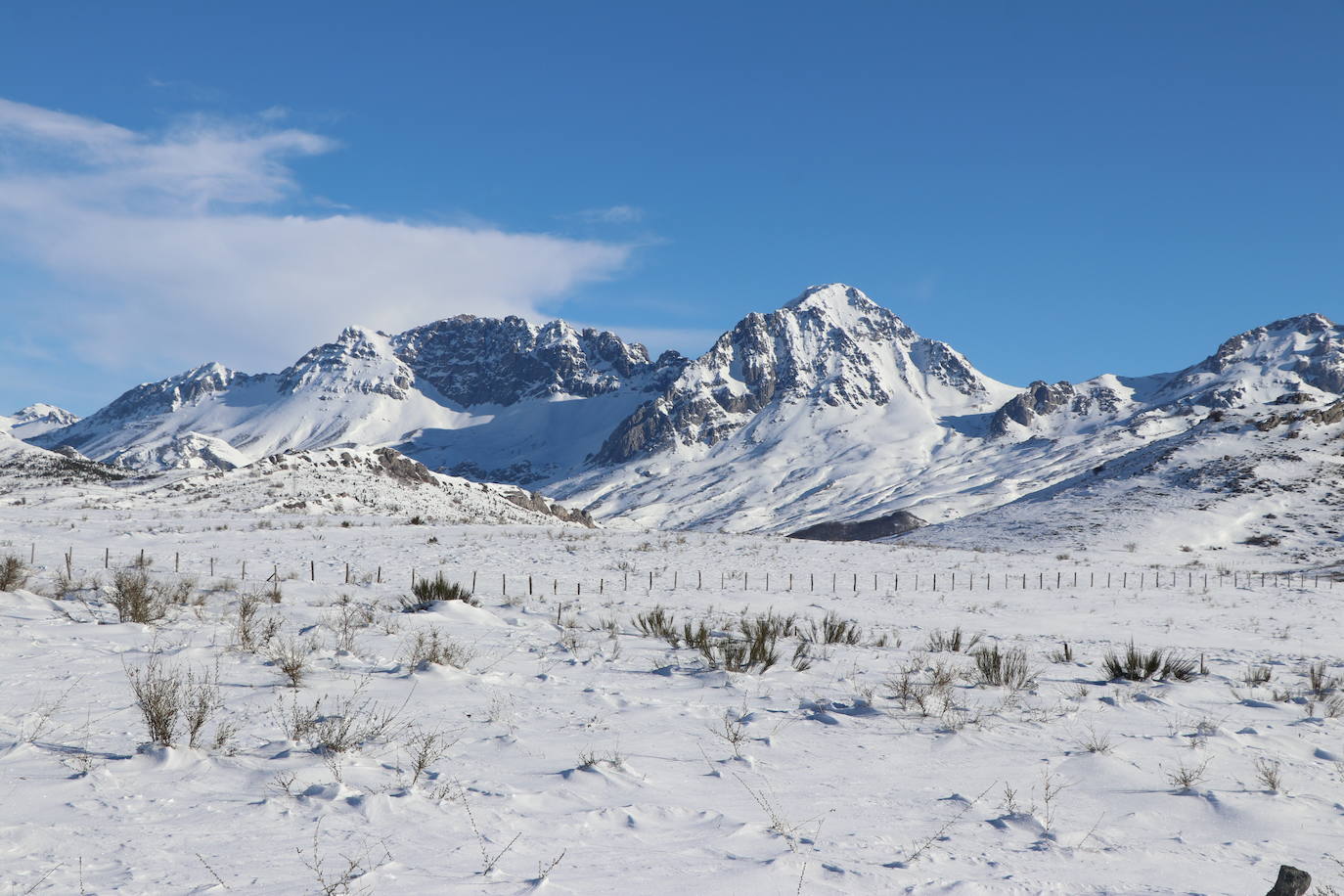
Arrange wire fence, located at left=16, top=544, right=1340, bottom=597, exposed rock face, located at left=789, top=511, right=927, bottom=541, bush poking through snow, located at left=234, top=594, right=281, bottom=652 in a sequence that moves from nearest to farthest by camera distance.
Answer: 1. bush poking through snow, located at left=234, top=594, right=281, bottom=652
2. wire fence, located at left=16, top=544, right=1340, bottom=597
3. exposed rock face, located at left=789, top=511, right=927, bottom=541

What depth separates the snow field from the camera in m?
4.66

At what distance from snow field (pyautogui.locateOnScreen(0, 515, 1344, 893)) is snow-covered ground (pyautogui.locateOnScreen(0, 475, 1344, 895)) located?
3 cm

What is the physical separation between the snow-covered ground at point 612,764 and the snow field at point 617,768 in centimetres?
3

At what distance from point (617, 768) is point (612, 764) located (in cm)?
7

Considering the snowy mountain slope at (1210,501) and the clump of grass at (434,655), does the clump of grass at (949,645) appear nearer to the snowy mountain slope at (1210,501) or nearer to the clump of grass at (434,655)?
the clump of grass at (434,655)

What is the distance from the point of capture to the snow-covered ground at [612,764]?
4.66 m

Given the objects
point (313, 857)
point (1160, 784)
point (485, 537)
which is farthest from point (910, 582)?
point (313, 857)

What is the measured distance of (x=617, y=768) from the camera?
637 centimetres

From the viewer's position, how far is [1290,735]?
28.0 ft

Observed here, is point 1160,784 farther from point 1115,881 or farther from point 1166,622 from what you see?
point 1166,622

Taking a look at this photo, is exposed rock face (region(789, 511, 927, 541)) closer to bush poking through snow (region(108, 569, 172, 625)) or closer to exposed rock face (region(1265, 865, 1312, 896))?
bush poking through snow (region(108, 569, 172, 625))

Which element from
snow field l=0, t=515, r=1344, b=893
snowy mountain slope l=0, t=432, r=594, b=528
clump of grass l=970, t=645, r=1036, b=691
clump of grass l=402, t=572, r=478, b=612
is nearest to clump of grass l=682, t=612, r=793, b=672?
snow field l=0, t=515, r=1344, b=893

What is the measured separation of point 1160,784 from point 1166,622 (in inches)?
684

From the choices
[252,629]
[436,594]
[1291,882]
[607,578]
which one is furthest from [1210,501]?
[1291,882]
